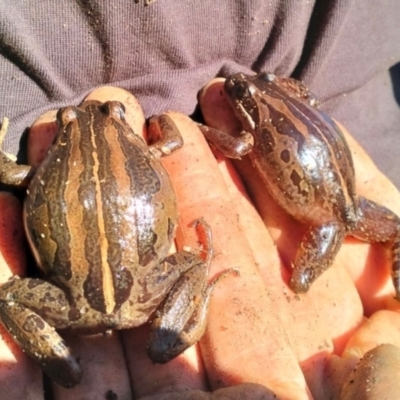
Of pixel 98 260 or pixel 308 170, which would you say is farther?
pixel 308 170

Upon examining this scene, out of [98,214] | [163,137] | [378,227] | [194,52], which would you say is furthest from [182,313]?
[194,52]

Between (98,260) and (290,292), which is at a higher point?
(98,260)

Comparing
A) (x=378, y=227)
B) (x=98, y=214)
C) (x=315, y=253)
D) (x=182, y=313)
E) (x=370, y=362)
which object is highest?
(x=98, y=214)

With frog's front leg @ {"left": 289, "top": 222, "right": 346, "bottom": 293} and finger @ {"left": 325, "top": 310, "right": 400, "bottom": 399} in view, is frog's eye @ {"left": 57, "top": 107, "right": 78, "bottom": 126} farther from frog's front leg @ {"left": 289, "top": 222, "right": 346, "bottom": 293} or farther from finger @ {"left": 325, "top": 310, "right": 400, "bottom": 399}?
finger @ {"left": 325, "top": 310, "right": 400, "bottom": 399}

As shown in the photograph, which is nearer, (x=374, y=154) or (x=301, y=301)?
(x=301, y=301)

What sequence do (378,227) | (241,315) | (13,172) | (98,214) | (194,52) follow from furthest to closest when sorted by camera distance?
1. (378,227)
2. (194,52)
3. (13,172)
4. (241,315)
5. (98,214)

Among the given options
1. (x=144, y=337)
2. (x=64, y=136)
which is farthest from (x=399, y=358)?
(x=64, y=136)

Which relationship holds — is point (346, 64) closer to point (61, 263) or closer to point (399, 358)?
point (399, 358)

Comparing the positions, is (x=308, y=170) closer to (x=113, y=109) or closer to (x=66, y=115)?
(x=113, y=109)
